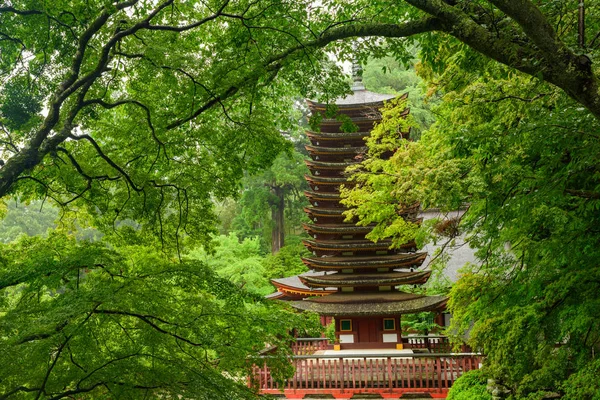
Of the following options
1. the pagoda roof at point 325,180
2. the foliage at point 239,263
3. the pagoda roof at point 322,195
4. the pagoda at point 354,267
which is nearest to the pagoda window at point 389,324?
the pagoda at point 354,267

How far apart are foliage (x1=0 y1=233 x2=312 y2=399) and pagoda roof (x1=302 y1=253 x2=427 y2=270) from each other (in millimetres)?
8978

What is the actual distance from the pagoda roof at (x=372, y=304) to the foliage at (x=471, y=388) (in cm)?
276

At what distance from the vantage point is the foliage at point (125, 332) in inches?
139

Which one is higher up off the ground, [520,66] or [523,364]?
[520,66]

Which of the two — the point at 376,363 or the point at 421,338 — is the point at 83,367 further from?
the point at 421,338

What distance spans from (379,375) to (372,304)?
205cm

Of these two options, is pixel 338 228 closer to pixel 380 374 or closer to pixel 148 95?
pixel 380 374

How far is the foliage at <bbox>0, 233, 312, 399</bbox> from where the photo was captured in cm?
354

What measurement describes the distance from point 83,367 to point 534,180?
15.7 ft

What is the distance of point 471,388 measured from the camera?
379 inches

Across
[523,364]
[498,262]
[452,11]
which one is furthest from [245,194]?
[452,11]

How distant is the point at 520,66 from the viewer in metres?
3.08

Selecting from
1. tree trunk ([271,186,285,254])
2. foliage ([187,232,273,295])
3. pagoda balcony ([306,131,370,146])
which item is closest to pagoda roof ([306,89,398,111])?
pagoda balcony ([306,131,370,146])

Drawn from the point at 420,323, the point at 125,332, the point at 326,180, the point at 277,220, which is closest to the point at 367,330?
the point at 420,323
